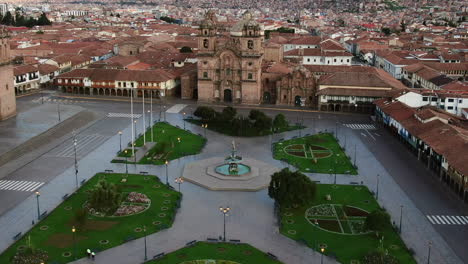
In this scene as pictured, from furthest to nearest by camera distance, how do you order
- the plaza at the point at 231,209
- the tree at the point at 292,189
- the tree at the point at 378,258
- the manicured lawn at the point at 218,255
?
the tree at the point at 292,189
the plaza at the point at 231,209
the manicured lawn at the point at 218,255
the tree at the point at 378,258

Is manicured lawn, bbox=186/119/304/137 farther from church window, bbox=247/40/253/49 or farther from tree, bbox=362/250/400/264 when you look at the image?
tree, bbox=362/250/400/264

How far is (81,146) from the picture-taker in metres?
60.1

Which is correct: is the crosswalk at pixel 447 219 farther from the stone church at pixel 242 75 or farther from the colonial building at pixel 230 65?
the colonial building at pixel 230 65

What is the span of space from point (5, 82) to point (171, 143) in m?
23.2

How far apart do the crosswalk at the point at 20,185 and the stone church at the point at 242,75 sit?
41231 millimetres

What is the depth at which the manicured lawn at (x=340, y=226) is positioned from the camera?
118 feet

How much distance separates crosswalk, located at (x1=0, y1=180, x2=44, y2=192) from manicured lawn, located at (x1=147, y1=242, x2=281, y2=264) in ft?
60.2

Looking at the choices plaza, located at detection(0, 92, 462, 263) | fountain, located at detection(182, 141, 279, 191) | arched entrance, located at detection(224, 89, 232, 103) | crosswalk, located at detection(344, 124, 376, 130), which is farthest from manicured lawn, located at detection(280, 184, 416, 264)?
arched entrance, located at detection(224, 89, 232, 103)

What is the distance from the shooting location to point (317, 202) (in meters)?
44.4

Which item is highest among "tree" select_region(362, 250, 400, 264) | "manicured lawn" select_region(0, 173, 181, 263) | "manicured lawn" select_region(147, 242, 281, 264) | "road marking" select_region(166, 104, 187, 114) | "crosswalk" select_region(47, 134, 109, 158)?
"tree" select_region(362, 250, 400, 264)

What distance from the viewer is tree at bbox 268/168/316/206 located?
4116 cm

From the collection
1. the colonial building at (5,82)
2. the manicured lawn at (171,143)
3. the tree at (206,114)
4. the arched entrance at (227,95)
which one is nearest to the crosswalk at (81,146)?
the manicured lawn at (171,143)

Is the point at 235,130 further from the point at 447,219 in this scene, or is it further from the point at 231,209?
the point at 447,219

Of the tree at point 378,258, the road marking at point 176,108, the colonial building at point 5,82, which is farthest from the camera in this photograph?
the road marking at point 176,108
